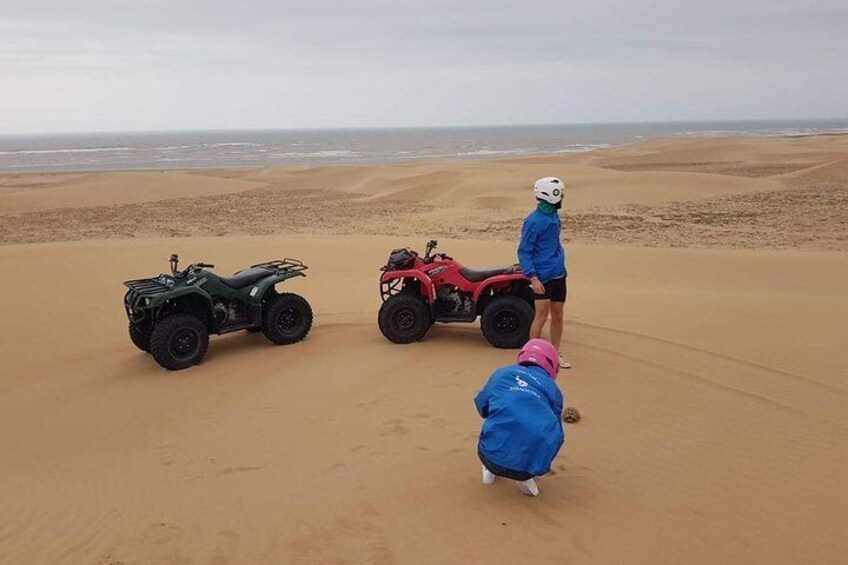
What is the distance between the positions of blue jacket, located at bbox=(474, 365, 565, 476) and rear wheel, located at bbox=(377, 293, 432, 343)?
3.25 meters

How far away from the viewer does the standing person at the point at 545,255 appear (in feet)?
20.5

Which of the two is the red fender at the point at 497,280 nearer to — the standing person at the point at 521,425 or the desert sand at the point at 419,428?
the desert sand at the point at 419,428

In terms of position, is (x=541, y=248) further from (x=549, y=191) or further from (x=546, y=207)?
(x=549, y=191)

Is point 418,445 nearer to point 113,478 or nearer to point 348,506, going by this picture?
point 348,506

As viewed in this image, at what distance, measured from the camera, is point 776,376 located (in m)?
6.17

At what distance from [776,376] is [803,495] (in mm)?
2271

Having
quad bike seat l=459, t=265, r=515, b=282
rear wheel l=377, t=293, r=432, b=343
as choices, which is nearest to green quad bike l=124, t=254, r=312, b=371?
rear wheel l=377, t=293, r=432, b=343

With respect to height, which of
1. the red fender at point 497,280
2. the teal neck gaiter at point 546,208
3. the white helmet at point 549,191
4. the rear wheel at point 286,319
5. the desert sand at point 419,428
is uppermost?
the white helmet at point 549,191

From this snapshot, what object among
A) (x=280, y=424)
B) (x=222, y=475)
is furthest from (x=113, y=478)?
(x=280, y=424)

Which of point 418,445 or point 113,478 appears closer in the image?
point 113,478

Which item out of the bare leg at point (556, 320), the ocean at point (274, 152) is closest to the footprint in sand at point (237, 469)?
the bare leg at point (556, 320)

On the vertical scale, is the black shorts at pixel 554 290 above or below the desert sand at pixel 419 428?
above

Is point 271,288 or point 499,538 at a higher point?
point 271,288

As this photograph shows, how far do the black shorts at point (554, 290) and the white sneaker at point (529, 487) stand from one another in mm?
2624
